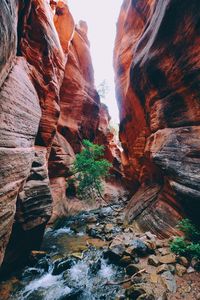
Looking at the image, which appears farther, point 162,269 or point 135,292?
point 162,269

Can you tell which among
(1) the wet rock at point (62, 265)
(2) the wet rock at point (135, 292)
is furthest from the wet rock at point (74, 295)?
(2) the wet rock at point (135, 292)

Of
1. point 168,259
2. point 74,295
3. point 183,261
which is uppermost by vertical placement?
point 183,261

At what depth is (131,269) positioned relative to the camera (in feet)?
16.8

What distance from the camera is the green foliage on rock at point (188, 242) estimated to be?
4996mm

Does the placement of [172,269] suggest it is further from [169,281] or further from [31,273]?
[31,273]

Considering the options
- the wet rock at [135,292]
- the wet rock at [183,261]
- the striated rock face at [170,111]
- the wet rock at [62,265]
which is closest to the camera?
the wet rock at [135,292]

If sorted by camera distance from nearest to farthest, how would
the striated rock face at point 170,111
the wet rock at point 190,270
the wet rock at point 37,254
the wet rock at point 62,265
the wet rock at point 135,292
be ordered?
the wet rock at point 135,292 → the wet rock at point 190,270 → the wet rock at point 62,265 → the wet rock at point 37,254 → the striated rock face at point 170,111

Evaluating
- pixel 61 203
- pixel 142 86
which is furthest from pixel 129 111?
pixel 61 203

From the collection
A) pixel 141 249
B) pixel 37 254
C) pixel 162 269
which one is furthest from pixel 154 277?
pixel 37 254

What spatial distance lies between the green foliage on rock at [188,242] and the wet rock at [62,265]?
3432 millimetres

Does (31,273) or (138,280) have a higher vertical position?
(138,280)

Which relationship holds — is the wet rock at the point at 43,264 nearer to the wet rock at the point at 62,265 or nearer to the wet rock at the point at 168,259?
the wet rock at the point at 62,265

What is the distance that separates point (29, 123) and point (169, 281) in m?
6.19

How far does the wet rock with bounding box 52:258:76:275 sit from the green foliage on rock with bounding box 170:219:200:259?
3432mm
